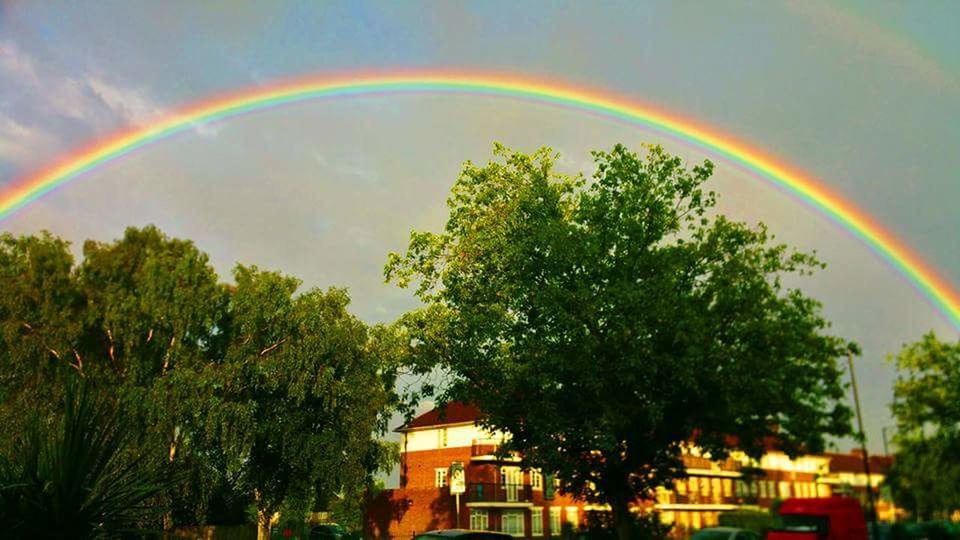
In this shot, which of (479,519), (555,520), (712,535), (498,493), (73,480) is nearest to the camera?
(73,480)

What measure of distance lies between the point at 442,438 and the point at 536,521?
12452 millimetres

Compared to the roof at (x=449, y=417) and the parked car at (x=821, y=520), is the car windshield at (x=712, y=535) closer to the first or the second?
the parked car at (x=821, y=520)

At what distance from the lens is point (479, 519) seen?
208 ft

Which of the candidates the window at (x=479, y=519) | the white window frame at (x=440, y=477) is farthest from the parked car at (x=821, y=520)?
the white window frame at (x=440, y=477)

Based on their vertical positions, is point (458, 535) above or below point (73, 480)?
below

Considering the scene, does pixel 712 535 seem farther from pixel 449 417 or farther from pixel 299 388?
pixel 449 417

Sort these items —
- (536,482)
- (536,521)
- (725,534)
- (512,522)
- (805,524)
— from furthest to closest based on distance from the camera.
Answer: (536,482), (536,521), (512,522), (805,524), (725,534)

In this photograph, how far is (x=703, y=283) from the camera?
31906mm

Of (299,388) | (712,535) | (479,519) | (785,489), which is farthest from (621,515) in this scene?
(785,489)

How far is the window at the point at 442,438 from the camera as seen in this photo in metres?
73.7

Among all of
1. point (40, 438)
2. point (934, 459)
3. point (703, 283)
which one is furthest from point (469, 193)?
point (40, 438)

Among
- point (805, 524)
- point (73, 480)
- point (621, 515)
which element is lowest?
point (805, 524)

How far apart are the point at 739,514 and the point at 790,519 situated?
3400cm

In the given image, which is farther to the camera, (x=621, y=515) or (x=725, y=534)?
(x=621, y=515)
